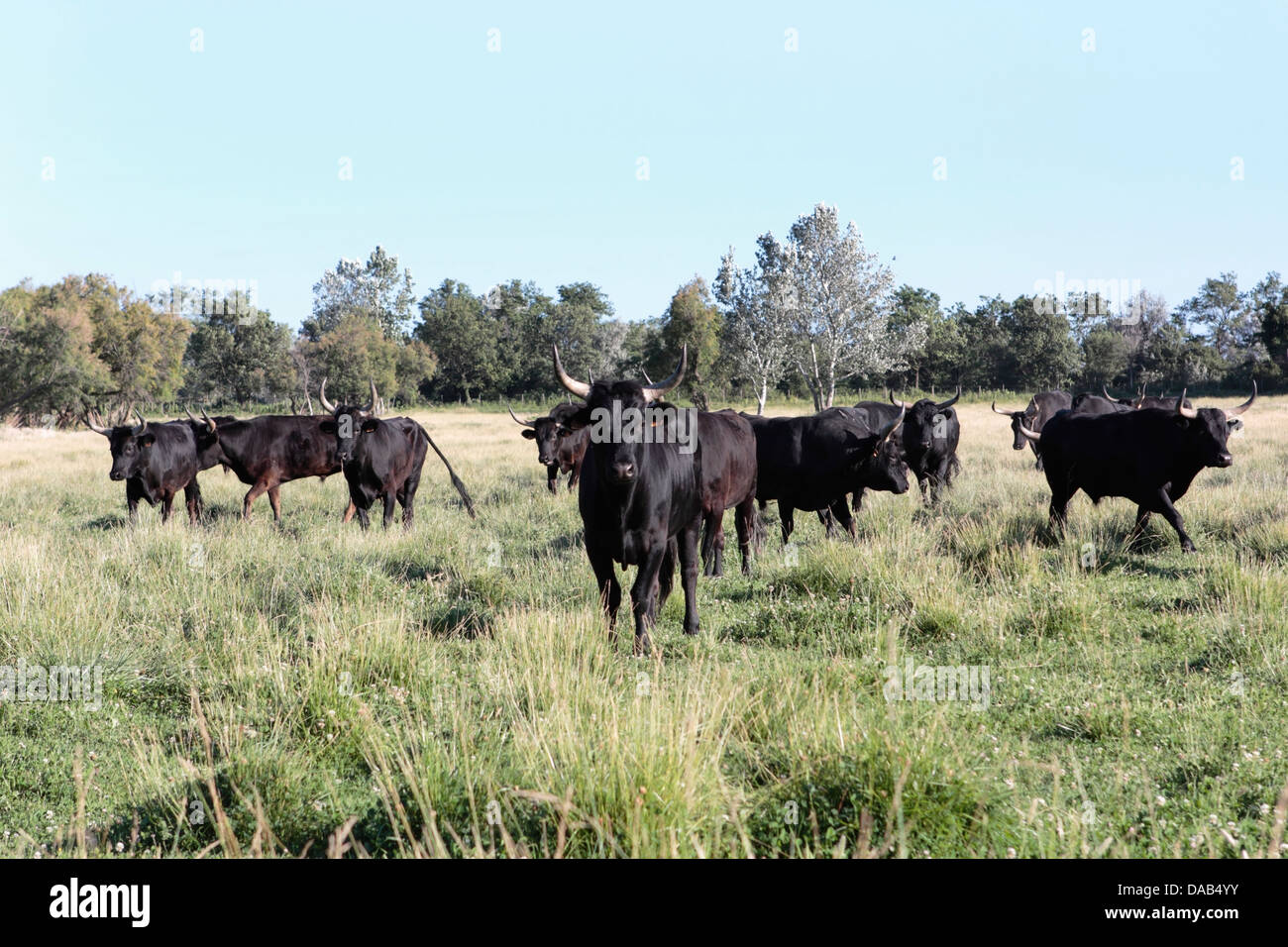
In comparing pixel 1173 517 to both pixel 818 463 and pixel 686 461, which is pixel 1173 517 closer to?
pixel 818 463

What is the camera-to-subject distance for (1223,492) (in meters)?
12.0

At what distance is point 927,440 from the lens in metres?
12.7

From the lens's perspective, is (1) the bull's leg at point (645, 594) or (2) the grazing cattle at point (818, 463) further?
(2) the grazing cattle at point (818, 463)

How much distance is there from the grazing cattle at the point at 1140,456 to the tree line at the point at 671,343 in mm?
26837

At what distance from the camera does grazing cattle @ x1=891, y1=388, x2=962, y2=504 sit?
1277 cm

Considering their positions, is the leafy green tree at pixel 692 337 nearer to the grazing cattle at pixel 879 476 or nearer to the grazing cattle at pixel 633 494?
the grazing cattle at pixel 879 476

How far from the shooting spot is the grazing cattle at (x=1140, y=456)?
9867 mm

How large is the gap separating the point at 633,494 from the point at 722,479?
85.2 inches

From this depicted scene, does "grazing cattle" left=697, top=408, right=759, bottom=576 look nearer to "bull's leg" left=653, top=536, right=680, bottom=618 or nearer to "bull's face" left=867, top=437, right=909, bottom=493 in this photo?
"bull's leg" left=653, top=536, right=680, bottom=618

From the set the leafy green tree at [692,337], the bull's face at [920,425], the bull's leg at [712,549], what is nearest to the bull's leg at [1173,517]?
the bull's face at [920,425]

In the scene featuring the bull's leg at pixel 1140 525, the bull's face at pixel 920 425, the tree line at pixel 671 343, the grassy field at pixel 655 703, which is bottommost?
the grassy field at pixel 655 703

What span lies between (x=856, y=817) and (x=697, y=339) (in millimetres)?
56336

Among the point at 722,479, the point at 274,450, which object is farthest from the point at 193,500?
the point at 722,479
